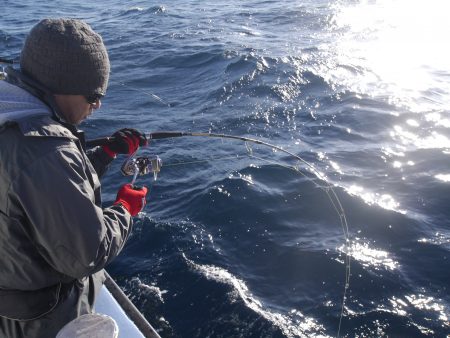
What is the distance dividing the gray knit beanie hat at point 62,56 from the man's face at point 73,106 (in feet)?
0.16

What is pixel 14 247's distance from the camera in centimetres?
200

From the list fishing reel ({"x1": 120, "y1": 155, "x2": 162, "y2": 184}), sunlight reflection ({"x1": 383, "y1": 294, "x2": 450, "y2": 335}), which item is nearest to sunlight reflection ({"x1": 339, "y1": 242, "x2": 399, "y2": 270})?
sunlight reflection ({"x1": 383, "y1": 294, "x2": 450, "y2": 335})

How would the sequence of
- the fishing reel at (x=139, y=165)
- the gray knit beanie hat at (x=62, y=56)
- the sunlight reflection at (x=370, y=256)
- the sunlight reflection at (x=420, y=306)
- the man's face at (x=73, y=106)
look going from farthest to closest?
1. the sunlight reflection at (x=370, y=256)
2. the sunlight reflection at (x=420, y=306)
3. the fishing reel at (x=139, y=165)
4. the man's face at (x=73, y=106)
5. the gray knit beanie hat at (x=62, y=56)

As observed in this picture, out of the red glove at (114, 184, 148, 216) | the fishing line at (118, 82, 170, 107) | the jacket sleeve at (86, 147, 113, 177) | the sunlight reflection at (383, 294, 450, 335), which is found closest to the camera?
the red glove at (114, 184, 148, 216)

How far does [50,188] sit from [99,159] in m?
1.64

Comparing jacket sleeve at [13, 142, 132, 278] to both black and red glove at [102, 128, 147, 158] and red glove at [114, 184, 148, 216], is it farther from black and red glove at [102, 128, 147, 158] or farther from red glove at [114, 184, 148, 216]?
black and red glove at [102, 128, 147, 158]

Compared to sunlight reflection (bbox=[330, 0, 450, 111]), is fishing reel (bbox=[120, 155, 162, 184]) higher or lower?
higher

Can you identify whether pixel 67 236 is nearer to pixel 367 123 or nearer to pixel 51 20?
pixel 51 20

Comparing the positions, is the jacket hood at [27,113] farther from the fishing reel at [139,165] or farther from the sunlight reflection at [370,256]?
the sunlight reflection at [370,256]

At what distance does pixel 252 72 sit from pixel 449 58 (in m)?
5.10

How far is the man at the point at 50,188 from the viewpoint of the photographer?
1874 mm

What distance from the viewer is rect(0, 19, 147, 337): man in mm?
1874

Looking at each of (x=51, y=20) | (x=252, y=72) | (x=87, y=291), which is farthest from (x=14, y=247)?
(x=252, y=72)

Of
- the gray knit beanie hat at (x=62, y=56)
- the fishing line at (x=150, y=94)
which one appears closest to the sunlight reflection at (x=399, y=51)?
the fishing line at (x=150, y=94)
